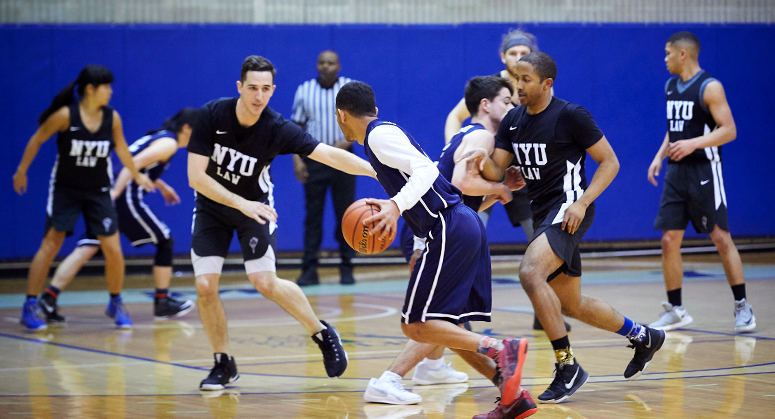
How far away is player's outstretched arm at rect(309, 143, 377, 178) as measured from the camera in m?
4.73

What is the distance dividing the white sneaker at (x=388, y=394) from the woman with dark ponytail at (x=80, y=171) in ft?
11.3

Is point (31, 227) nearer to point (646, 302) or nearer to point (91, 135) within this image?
point (91, 135)

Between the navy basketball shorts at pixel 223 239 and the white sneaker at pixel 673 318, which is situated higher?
the navy basketball shorts at pixel 223 239

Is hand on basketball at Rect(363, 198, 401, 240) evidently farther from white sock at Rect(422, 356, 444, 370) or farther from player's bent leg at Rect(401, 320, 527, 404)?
white sock at Rect(422, 356, 444, 370)

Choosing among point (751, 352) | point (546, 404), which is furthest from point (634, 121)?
point (546, 404)

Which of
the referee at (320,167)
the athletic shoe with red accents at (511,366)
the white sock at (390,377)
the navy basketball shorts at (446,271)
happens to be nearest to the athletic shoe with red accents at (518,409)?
the athletic shoe with red accents at (511,366)

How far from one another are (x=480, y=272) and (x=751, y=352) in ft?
8.01

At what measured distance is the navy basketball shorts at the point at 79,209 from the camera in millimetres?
7105

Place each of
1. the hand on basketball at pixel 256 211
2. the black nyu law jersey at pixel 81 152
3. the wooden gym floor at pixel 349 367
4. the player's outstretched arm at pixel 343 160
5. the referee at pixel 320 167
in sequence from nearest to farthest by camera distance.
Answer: the wooden gym floor at pixel 349 367 < the hand on basketball at pixel 256 211 < the player's outstretched arm at pixel 343 160 < the black nyu law jersey at pixel 81 152 < the referee at pixel 320 167

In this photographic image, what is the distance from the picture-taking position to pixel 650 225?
36.8 feet

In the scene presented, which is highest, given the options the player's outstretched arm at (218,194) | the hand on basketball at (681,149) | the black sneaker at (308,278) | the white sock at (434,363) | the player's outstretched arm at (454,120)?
the player's outstretched arm at (454,120)

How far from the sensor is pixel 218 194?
187 inches

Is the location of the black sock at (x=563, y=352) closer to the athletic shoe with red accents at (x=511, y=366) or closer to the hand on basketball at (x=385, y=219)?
the athletic shoe with red accents at (x=511, y=366)

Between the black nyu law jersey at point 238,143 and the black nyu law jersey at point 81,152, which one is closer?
the black nyu law jersey at point 238,143
